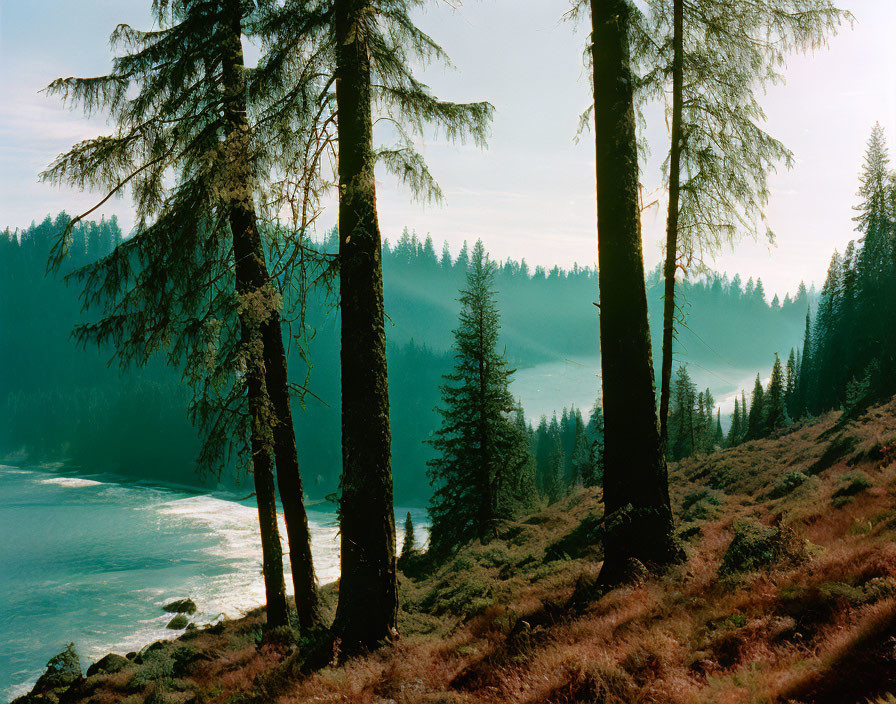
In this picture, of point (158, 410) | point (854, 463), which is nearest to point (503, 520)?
point (854, 463)

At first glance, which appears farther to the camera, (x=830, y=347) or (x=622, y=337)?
(x=830, y=347)

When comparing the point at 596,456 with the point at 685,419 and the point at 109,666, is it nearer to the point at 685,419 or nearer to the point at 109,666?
the point at 685,419

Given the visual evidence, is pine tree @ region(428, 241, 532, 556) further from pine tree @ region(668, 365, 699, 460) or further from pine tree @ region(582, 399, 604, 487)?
pine tree @ region(668, 365, 699, 460)

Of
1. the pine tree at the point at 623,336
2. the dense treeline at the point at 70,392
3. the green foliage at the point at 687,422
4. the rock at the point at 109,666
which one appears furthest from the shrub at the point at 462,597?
the dense treeline at the point at 70,392

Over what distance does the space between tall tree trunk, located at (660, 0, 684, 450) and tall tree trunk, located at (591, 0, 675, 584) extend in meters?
4.13

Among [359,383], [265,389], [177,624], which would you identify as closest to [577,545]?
[265,389]

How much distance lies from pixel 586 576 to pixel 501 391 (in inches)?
645

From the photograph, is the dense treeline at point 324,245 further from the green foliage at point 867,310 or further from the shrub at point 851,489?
the green foliage at point 867,310

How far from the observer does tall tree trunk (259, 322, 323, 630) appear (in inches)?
335

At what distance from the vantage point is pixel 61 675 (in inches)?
411

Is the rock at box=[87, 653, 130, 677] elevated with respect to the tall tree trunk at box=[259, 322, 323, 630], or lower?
lower

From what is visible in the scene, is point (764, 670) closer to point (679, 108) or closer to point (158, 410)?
point (679, 108)

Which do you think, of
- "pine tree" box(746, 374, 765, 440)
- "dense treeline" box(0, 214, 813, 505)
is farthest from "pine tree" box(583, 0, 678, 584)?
"dense treeline" box(0, 214, 813, 505)

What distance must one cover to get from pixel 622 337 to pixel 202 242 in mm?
6602
